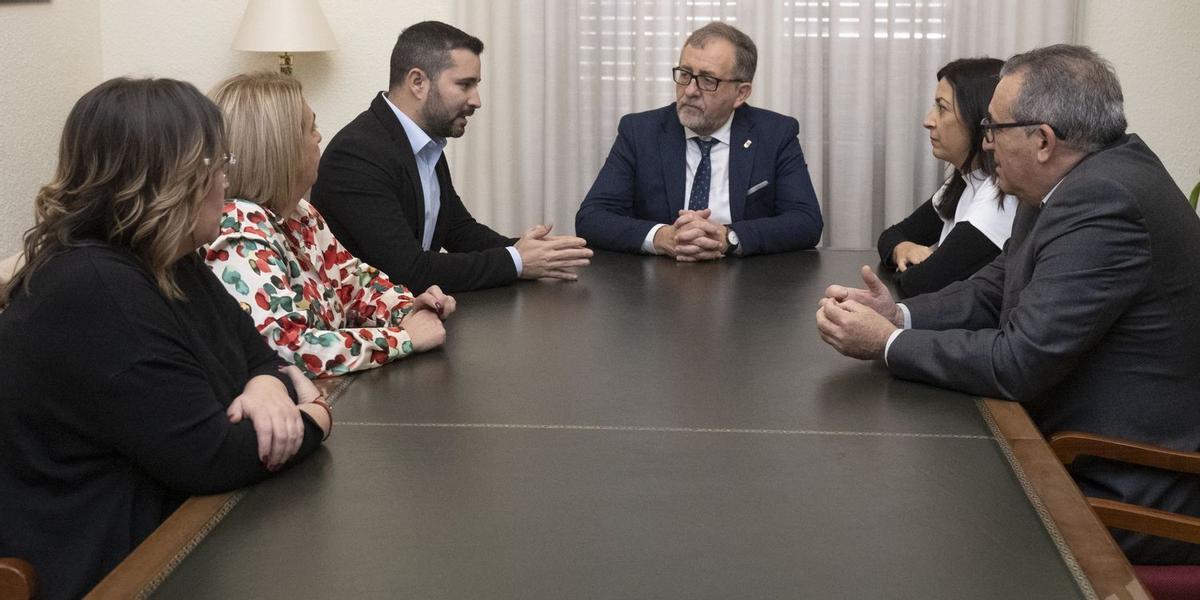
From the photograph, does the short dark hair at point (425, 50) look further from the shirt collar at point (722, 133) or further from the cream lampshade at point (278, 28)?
the cream lampshade at point (278, 28)

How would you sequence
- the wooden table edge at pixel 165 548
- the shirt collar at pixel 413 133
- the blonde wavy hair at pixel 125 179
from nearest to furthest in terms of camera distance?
the wooden table edge at pixel 165 548 → the blonde wavy hair at pixel 125 179 → the shirt collar at pixel 413 133

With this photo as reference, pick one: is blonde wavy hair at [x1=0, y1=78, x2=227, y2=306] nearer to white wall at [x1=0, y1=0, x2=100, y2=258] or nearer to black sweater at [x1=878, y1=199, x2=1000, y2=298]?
black sweater at [x1=878, y1=199, x2=1000, y2=298]

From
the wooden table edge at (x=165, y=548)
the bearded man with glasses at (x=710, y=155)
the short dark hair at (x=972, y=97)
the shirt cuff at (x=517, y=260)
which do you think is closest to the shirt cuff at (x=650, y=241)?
the bearded man with glasses at (x=710, y=155)

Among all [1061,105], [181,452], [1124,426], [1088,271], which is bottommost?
[1124,426]

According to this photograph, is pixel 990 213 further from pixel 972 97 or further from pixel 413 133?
pixel 413 133

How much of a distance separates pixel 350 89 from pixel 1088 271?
3.53 metres

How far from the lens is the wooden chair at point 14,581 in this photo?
5.13ft

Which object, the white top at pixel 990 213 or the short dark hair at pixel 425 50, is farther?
the short dark hair at pixel 425 50

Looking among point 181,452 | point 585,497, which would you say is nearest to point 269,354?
point 181,452

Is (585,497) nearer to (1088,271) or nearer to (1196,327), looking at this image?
(1088,271)

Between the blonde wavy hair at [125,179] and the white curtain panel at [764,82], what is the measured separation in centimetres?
339

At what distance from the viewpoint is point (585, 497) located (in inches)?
65.8

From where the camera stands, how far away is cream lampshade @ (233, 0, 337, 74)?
4.71 meters

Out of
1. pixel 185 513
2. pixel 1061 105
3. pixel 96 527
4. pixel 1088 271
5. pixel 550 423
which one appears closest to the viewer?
pixel 185 513
